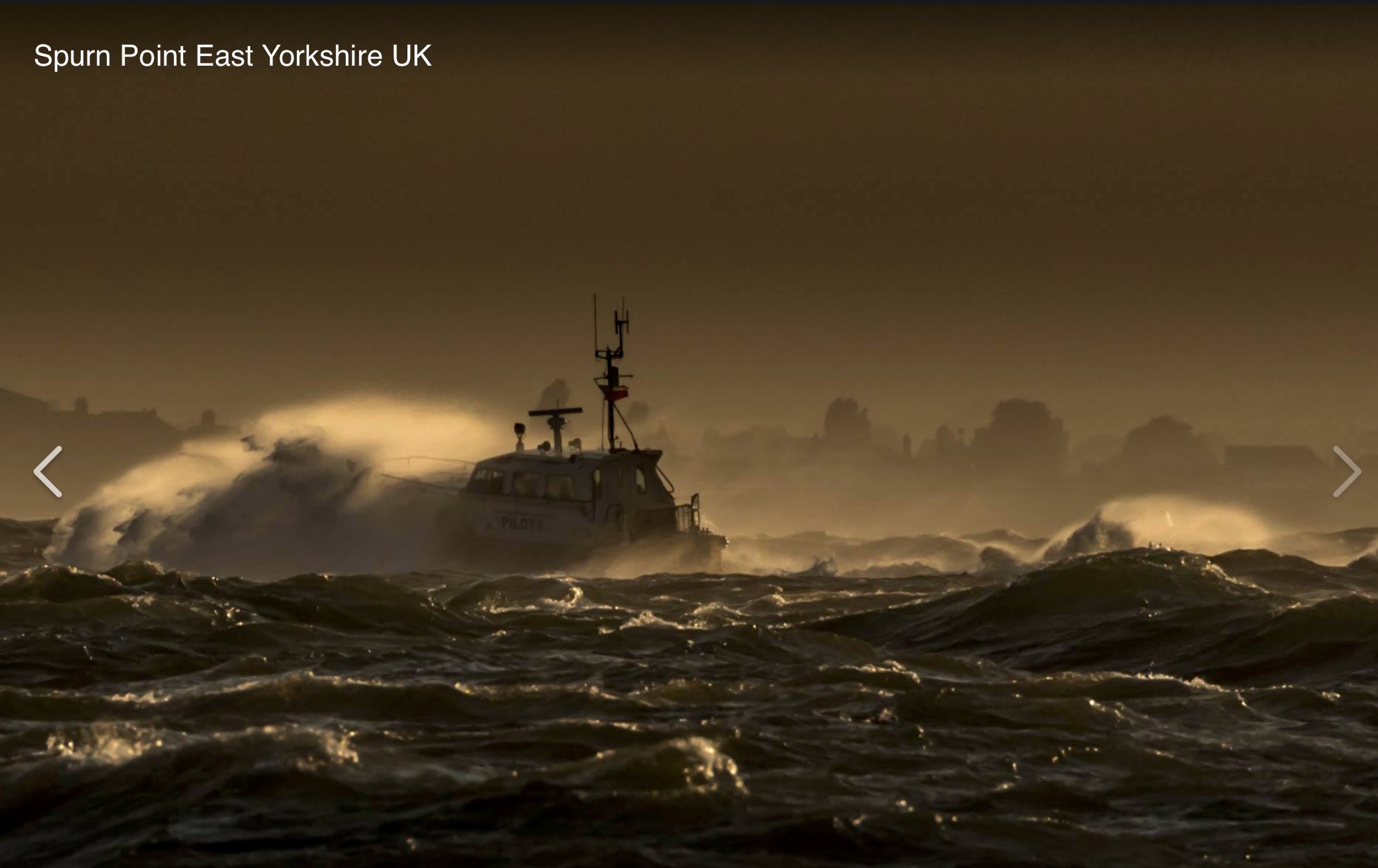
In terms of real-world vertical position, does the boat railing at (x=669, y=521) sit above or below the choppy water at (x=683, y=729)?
above

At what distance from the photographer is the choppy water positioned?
13.7m

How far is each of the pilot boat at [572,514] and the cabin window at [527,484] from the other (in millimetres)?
20

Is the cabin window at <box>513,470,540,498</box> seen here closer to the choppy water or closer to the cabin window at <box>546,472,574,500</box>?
the cabin window at <box>546,472,574,500</box>

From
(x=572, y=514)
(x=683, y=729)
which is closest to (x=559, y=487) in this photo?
(x=572, y=514)

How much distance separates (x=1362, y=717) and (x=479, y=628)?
46.2 feet

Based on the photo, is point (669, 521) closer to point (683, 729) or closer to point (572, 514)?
point (572, 514)

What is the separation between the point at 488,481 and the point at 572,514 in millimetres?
3192

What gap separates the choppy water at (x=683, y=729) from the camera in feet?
44.9

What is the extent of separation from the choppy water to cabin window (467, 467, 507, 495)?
16.0 meters

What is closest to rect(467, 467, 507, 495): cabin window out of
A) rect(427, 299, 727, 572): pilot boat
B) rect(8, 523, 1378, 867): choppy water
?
rect(427, 299, 727, 572): pilot boat

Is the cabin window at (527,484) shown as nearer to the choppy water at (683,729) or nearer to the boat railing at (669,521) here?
the boat railing at (669,521)

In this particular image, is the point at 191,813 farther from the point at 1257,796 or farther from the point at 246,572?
the point at 246,572

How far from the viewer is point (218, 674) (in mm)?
21016

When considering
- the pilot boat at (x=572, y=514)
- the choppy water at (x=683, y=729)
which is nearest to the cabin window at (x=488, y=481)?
the pilot boat at (x=572, y=514)
